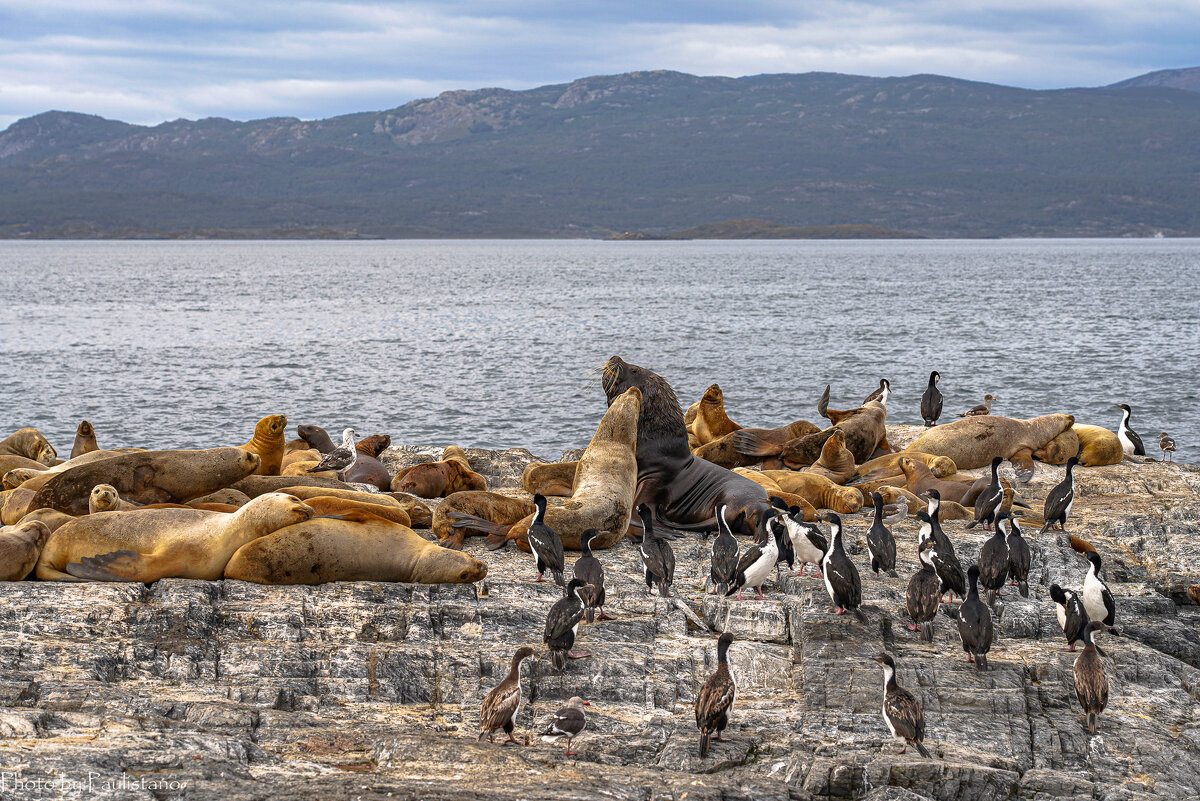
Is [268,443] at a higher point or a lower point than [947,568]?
higher

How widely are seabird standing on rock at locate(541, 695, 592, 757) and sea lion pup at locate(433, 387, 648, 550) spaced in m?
3.89

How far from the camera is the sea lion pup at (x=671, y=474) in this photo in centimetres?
1256

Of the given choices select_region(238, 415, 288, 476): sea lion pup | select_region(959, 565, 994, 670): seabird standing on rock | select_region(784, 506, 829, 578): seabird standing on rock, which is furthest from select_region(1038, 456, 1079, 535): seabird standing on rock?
select_region(238, 415, 288, 476): sea lion pup

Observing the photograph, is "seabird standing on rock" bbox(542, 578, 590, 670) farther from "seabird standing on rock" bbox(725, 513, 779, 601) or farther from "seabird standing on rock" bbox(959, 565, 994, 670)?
"seabird standing on rock" bbox(959, 565, 994, 670)

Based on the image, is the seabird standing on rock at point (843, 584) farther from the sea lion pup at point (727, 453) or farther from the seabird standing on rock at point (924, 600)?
the sea lion pup at point (727, 453)

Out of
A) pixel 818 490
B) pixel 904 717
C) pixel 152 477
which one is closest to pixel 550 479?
pixel 818 490

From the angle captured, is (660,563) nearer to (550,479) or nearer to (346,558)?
(346,558)

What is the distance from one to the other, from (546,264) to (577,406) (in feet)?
427

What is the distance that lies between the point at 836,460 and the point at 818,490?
180 centimetres

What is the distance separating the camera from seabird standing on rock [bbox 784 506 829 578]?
9938 mm

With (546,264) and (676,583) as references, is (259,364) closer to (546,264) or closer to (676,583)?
(676,583)

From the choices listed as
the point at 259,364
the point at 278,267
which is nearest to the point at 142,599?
the point at 259,364

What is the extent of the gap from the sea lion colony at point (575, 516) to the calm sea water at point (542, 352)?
4.87m

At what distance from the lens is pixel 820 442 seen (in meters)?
16.1
